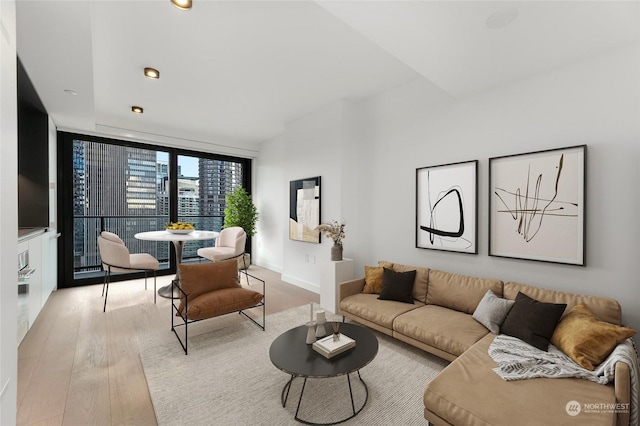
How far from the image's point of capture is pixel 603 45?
2217 mm

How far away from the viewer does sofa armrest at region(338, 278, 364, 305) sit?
3219 millimetres

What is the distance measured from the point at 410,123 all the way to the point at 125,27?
307 cm

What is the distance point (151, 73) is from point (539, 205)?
421 centimetres

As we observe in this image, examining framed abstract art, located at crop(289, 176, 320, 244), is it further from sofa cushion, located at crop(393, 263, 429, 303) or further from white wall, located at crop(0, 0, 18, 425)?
white wall, located at crop(0, 0, 18, 425)

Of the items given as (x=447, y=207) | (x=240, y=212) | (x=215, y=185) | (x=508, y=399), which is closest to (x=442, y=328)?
(x=508, y=399)

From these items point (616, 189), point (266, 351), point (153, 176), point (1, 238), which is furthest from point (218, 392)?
point (153, 176)

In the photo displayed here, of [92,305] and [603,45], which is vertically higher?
[603,45]

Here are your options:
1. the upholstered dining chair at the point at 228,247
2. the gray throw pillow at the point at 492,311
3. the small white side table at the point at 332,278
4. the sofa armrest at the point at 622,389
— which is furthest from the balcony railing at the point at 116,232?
the sofa armrest at the point at 622,389

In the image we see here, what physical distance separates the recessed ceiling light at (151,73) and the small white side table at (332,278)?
9.83 feet

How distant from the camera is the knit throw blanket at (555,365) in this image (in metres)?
1.55

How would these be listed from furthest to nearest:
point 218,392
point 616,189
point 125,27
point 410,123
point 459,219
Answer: point 410,123 < point 459,219 < point 125,27 < point 616,189 < point 218,392

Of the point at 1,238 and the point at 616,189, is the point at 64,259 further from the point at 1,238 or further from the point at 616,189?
the point at 616,189

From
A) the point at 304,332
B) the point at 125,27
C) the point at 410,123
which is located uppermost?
the point at 125,27

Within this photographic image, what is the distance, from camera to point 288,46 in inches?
108
